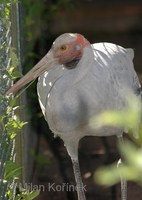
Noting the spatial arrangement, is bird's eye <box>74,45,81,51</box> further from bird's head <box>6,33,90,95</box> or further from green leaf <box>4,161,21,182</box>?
green leaf <box>4,161,21,182</box>

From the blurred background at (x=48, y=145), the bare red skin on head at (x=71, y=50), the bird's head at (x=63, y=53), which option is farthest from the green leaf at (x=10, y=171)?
the blurred background at (x=48, y=145)

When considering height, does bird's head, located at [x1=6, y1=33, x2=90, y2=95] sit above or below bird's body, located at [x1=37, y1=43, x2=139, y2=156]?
above

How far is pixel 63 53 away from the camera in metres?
3.72

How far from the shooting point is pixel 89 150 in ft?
19.7

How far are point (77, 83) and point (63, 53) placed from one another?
235 mm

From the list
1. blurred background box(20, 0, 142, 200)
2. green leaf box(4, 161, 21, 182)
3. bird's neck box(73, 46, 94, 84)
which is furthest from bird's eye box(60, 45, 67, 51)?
blurred background box(20, 0, 142, 200)

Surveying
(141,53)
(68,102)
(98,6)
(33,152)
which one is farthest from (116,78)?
(98,6)

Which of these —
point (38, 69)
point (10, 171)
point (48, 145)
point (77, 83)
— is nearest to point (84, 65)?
point (77, 83)

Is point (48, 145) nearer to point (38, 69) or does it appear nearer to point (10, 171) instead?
point (38, 69)

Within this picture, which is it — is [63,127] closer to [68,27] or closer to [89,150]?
[89,150]

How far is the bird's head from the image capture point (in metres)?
3.66

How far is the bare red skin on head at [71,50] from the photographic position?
12.2ft

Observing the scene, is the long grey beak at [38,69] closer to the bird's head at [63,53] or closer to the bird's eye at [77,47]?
the bird's head at [63,53]

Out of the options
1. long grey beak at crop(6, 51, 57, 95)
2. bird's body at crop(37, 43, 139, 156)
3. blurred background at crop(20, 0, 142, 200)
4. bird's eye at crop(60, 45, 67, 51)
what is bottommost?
blurred background at crop(20, 0, 142, 200)
